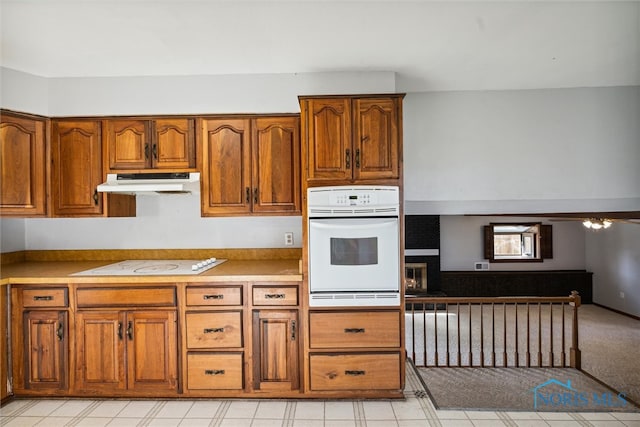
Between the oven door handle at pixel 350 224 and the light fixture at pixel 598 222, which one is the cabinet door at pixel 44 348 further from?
the light fixture at pixel 598 222

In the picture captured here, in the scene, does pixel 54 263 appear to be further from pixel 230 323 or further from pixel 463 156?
pixel 463 156

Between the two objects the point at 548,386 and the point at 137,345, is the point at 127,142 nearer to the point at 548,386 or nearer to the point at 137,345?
the point at 137,345

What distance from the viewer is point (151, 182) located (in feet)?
9.48

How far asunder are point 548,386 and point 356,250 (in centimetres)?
236

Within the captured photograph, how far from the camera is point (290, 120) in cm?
297

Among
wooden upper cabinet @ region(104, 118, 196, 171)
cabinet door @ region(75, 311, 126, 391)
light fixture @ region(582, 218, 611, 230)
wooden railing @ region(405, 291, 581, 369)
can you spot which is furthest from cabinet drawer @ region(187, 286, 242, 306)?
light fixture @ region(582, 218, 611, 230)

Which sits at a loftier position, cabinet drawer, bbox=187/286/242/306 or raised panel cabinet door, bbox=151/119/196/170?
raised panel cabinet door, bbox=151/119/196/170

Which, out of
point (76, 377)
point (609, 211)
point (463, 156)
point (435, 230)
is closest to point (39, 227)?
point (76, 377)

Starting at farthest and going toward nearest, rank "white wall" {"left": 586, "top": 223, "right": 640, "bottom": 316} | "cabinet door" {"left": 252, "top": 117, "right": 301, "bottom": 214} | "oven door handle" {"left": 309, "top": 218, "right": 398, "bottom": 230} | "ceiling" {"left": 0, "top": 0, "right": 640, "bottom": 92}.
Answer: "white wall" {"left": 586, "top": 223, "right": 640, "bottom": 316} → "cabinet door" {"left": 252, "top": 117, "right": 301, "bottom": 214} → "oven door handle" {"left": 309, "top": 218, "right": 398, "bottom": 230} → "ceiling" {"left": 0, "top": 0, "right": 640, "bottom": 92}

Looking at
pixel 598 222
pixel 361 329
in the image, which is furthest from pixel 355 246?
pixel 598 222

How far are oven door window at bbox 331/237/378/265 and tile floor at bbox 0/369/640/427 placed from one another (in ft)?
3.20

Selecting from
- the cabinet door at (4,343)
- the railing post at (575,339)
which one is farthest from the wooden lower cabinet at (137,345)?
the railing post at (575,339)

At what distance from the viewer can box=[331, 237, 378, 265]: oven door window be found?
2.58 meters

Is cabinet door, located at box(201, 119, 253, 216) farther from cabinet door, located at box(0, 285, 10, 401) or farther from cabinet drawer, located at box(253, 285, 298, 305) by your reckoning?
cabinet door, located at box(0, 285, 10, 401)
